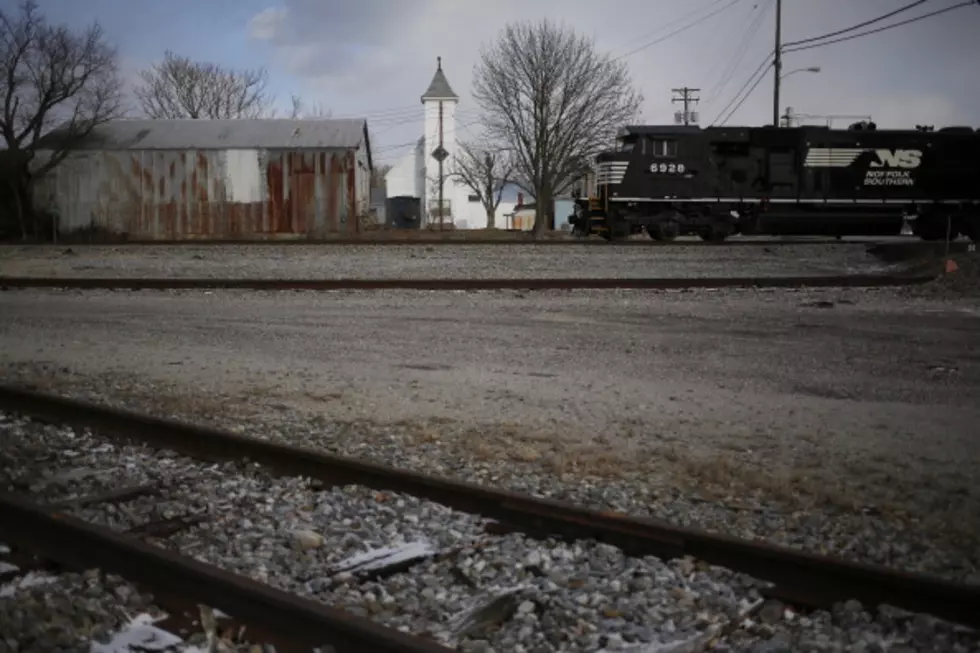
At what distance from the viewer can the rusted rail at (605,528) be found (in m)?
3.49

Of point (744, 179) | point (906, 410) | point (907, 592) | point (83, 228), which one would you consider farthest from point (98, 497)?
point (83, 228)

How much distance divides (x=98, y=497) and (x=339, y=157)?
3043cm

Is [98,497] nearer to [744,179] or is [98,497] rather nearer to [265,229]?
[744,179]

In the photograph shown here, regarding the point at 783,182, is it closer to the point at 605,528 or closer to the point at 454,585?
the point at 605,528

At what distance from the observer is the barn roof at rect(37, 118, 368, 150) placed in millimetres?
34688

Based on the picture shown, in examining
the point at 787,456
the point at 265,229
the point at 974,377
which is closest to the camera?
the point at 787,456

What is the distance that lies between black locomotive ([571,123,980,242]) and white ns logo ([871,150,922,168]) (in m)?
0.03

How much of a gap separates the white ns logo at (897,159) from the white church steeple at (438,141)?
40.0 m

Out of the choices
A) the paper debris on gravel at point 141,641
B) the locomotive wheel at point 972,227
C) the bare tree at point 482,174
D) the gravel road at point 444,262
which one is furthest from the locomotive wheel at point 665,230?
the bare tree at point 482,174

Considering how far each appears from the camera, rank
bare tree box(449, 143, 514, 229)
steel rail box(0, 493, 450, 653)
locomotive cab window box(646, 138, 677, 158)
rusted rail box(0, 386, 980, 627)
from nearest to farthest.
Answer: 1. steel rail box(0, 493, 450, 653)
2. rusted rail box(0, 386, 980, 627)
3. locomotive cab window box(646, 138, 677, 158)
4. bare tree box(449, 143, 514, 229)

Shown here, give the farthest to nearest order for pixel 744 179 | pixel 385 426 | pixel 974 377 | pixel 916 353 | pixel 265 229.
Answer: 1. pixel 265 229
2. pixel 744 179
3. pixel 916 353
4. pixel 974 377
5. pixel 385 426

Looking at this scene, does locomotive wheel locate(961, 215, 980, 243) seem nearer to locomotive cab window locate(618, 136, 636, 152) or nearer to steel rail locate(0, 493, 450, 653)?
locomotive cab window locate(618, 136, 636, 152)

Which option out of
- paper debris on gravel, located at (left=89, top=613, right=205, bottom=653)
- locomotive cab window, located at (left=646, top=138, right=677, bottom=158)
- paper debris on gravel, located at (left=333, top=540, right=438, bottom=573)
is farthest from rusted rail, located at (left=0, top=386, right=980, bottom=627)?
locomotive cab window, located at (left=646, top=138, right=677, bottom=158)

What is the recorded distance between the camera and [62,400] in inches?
283
